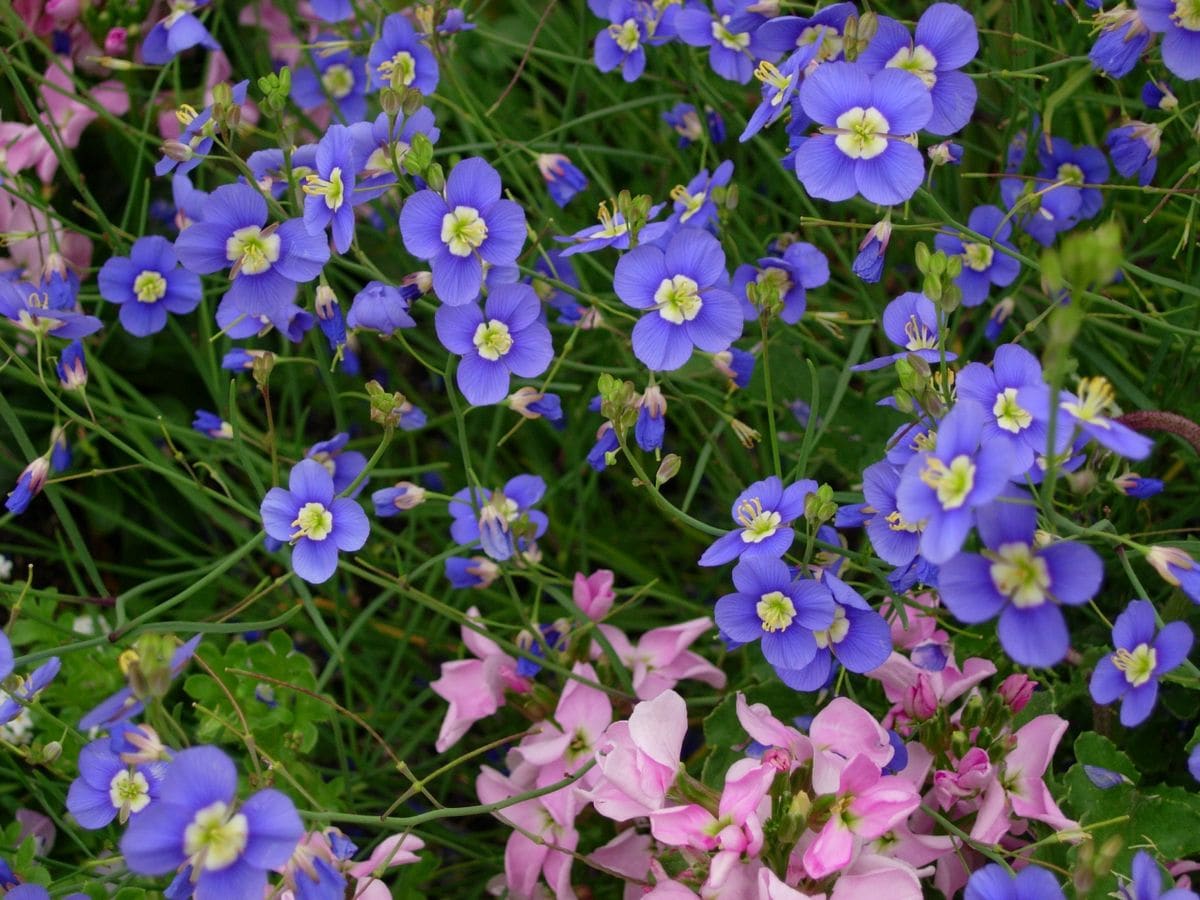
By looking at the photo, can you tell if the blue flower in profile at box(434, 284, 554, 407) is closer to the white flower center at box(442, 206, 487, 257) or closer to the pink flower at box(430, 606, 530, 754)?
the white flower center at box(442, 206, 487, 257)

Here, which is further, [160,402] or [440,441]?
[440,441]

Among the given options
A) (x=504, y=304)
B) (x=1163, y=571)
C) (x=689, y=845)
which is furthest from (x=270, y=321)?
(x=1163, y=571)

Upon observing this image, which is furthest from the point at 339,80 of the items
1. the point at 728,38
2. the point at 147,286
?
the point at 728,38

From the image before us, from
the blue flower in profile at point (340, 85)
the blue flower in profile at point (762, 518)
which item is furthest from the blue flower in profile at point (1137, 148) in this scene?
the blue flower in profile at point (340, 85)

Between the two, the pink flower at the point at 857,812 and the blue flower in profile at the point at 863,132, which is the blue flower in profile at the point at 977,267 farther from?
the pink flower at the point at 857,812

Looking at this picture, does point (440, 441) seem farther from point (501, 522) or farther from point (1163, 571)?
point (1163, 571)

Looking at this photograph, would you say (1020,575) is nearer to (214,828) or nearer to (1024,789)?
(1024,789)

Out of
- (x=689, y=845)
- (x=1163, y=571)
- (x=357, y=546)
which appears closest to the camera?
(x=1163, y=571)
